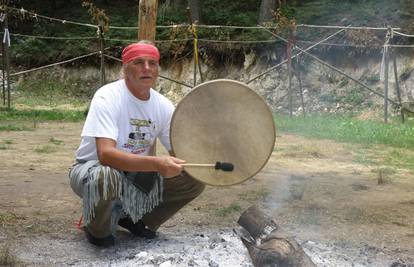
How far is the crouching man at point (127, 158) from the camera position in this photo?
3117 mm

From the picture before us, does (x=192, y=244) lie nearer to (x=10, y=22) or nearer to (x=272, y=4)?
(x=272, y=4)

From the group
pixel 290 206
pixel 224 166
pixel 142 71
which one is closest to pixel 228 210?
pixel 290 206

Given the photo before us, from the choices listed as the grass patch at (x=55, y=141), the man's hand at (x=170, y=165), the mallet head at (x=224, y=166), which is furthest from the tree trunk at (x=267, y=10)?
the man's hand at (x=170, y=165)

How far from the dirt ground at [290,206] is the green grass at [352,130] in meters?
1.39

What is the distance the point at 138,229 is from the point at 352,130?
6.73 metres

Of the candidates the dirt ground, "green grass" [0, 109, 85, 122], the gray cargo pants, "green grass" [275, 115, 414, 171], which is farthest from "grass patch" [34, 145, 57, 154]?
the gray cargo pants

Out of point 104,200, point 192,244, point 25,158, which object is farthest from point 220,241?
point 25,158

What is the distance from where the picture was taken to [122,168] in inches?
122

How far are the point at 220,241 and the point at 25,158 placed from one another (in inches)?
153

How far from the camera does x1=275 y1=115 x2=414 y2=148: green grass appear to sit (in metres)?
8.72

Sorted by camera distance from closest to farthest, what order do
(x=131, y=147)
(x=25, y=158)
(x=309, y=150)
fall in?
(x=131, y=147)
(x=25, y=158)
(x=309, y=150)

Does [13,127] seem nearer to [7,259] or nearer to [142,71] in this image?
[7,259]

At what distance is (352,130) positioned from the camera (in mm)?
9859

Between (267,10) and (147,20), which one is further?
(267,10)
